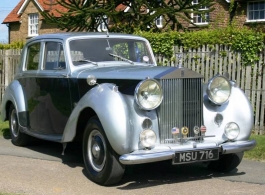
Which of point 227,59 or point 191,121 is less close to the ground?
point 227,59

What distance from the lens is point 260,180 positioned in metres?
6.64

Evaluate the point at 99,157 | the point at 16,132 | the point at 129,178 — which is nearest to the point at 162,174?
the point at 129,178

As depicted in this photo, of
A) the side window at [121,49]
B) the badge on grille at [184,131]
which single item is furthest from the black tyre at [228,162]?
the side window at [121,49]

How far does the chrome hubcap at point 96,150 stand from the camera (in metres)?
6.36

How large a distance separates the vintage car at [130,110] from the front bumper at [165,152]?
12mm

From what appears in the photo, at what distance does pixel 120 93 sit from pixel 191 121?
1.01 meters

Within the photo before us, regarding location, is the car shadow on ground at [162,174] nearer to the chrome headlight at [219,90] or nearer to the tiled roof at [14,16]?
the chrome headlight at [219,90]

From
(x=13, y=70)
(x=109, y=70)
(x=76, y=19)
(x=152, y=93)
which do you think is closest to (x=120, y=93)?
(x=152, y=93)

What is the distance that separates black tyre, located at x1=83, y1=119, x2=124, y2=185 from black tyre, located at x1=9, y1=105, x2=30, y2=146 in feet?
9.26

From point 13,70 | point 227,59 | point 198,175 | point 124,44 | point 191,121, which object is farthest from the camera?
point 13,70

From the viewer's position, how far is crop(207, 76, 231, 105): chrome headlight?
21.7ft

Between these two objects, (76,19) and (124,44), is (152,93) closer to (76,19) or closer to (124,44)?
(124,44)

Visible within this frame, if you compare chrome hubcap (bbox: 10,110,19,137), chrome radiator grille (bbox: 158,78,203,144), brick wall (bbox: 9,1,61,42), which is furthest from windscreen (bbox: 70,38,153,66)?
brick wall (bbox: 9,1,61,42)

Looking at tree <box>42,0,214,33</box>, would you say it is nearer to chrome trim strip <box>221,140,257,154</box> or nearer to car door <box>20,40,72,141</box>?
car door <box>20,40,72,141</box>
